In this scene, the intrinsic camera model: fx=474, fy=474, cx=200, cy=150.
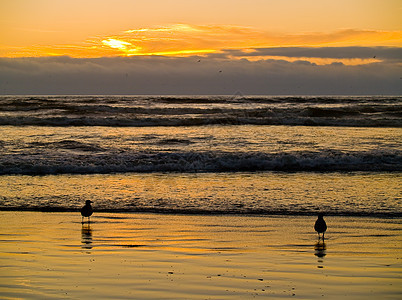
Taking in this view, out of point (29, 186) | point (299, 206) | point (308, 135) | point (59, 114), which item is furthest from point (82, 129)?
point (299, 206)

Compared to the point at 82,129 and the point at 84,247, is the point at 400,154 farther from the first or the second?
the point at 82,129

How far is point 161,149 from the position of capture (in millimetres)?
17172

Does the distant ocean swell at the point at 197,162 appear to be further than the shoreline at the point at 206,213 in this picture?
Yes

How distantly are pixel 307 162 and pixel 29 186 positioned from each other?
8.21 m

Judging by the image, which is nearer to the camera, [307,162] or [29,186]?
[29,186]

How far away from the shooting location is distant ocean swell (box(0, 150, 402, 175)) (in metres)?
13.8

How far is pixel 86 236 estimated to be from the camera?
7.18 meters

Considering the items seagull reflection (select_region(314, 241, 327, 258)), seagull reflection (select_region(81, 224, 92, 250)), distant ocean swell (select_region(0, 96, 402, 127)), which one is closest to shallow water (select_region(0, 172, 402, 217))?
seagull reflection (select_region(81, 224, 92, 250))

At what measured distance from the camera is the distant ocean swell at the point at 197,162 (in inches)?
544

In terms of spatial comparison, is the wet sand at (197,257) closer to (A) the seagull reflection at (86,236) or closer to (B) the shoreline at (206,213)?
(A) the seagull reflection at (86,236)

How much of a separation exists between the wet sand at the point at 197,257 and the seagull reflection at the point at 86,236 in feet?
0.05

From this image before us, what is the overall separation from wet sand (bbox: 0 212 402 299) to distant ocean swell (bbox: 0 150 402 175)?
211 inches

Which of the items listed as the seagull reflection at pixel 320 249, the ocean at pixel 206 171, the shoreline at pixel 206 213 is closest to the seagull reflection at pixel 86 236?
the shoreline at pixel 206 213

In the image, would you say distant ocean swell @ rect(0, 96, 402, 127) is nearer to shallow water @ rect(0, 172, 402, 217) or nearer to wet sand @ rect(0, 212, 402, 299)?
shallow water @ rect(0, 172, 402, 217)
